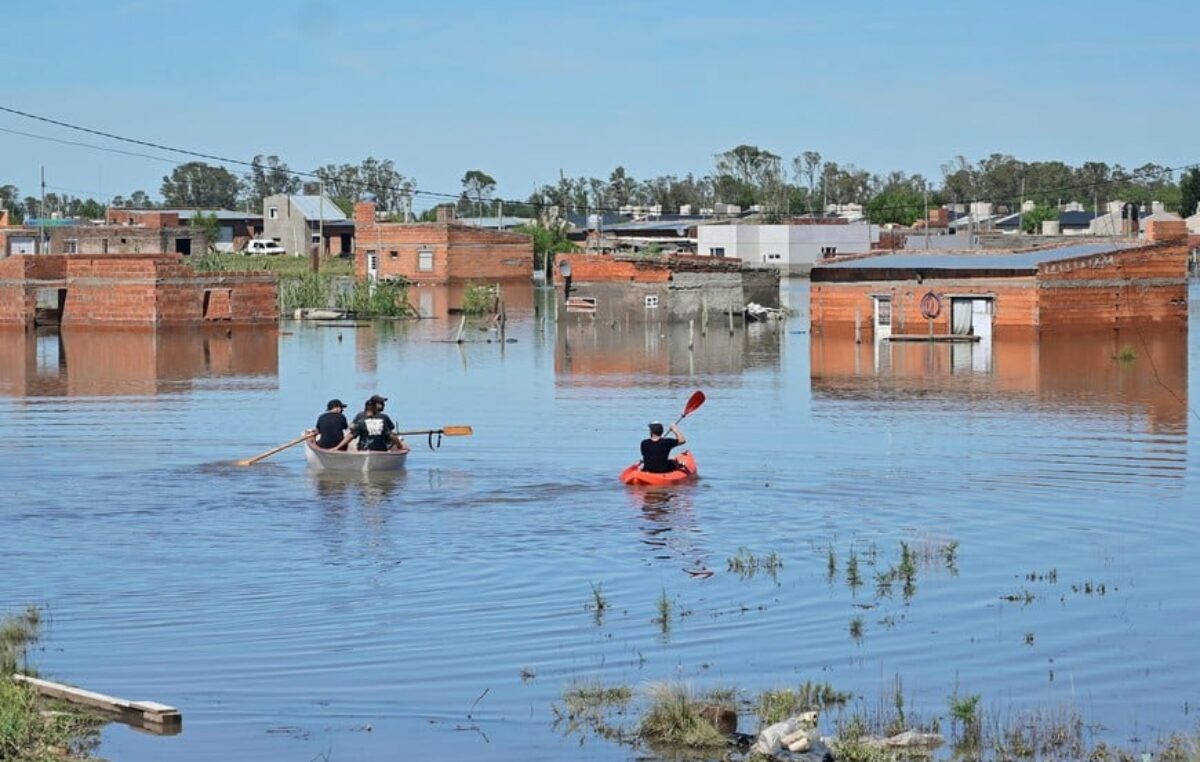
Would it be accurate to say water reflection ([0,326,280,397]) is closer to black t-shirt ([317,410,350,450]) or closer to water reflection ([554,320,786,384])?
water reflection ([554,320,786,384])

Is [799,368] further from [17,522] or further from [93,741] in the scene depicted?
[93,741]

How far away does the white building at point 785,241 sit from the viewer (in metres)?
128

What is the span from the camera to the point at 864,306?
71.6 metres

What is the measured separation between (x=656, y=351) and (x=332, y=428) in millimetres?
34076

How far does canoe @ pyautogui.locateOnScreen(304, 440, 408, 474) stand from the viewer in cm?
2953

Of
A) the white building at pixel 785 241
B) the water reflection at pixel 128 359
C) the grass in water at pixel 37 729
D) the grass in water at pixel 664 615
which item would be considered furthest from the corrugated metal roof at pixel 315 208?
the grass in water at pixel 37 729

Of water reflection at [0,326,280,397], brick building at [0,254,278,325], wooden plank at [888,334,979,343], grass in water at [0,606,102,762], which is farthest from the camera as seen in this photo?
brick building at [0,254,278,325]

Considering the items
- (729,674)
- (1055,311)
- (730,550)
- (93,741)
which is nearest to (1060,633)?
(729,674)

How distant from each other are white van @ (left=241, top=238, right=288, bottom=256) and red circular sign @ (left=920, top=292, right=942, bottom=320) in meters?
80.0

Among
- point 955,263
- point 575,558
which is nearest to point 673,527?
point 575,558

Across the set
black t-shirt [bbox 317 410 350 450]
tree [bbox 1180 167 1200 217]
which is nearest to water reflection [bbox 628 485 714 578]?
black t-shirt [bbox 317 410 350 450]

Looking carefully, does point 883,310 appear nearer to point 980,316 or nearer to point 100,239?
point 980,316

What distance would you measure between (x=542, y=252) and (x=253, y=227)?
29684mm

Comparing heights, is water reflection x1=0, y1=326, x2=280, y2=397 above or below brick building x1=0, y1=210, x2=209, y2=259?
below
